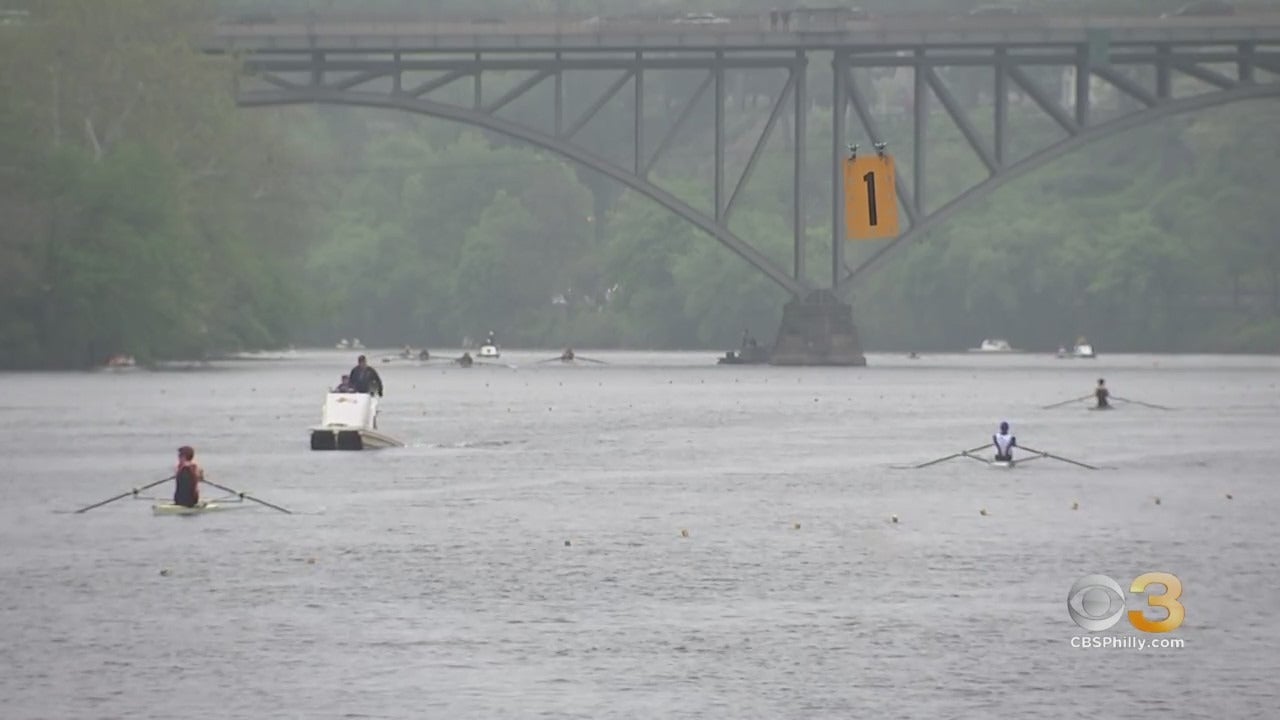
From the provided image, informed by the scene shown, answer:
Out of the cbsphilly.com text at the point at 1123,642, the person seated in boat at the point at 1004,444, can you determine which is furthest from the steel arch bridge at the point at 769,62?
the cbsphilly.com text at the point at 1123,642

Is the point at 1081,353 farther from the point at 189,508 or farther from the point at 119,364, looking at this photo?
the point at 189,508

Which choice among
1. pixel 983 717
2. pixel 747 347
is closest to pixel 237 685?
pixel 983 717

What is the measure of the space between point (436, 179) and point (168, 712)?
176633 mm

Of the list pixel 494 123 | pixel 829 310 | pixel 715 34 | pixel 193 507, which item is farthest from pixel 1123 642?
pixel 829 310

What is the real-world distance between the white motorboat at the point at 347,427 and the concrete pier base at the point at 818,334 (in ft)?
189

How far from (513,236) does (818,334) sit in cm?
7831

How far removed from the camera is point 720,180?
358 feet

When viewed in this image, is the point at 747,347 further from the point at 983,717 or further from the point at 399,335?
the point at 983,717

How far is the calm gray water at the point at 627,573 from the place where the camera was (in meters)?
24.3

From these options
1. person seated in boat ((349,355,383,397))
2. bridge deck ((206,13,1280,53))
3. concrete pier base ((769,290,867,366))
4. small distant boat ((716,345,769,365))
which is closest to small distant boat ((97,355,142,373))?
bridge deck ((206,13,1280,53))

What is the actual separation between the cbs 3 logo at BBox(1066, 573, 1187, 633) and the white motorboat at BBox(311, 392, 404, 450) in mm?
26811

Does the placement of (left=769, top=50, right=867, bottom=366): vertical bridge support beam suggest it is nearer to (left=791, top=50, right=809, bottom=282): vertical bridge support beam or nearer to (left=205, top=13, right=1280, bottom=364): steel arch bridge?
(left=791, top=50, right=809, bottom=282): vertical bridge support beam

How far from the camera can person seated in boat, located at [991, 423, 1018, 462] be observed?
5069 centimetres

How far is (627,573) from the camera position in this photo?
108 ft
